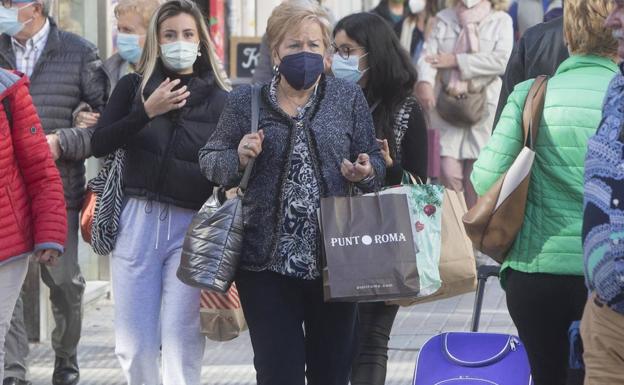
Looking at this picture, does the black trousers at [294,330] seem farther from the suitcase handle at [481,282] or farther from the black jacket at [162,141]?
the black jacket at [162,141]

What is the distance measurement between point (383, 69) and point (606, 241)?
9.36 feet

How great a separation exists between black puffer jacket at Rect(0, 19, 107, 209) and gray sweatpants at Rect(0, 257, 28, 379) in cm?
185

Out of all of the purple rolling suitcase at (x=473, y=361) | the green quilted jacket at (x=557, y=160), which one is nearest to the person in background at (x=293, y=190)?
the purple rolling suitcase at (x=473, y=361)

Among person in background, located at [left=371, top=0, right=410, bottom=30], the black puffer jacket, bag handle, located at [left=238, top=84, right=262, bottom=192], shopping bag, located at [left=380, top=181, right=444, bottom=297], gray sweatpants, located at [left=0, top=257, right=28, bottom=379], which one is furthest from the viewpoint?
person in background, located at [left=371, top=0, right=410, bottom=30]

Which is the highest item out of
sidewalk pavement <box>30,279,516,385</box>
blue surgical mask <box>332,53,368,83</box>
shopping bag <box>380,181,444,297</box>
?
blue surgical mask <box>332,53,368,83</box>

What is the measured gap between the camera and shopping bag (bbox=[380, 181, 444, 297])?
5523 mm

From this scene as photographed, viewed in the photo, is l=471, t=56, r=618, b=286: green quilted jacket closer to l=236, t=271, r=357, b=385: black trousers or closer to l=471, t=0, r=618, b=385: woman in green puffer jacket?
l=471, t=0, r=618, b=385: woman in green puffer jacket

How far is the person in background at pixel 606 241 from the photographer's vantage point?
3.84 metres

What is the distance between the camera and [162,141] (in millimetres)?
6516

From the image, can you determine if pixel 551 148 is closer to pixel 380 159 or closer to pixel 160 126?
pixel 380 159

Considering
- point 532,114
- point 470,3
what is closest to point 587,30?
point 532,114

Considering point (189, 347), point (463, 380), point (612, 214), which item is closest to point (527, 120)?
point (463, 380)

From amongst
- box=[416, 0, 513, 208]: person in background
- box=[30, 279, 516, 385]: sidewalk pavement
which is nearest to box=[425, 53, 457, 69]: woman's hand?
box=[416, 0, 513, 208]: person in background

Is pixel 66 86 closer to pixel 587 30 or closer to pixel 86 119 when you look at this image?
pixel 86 119
